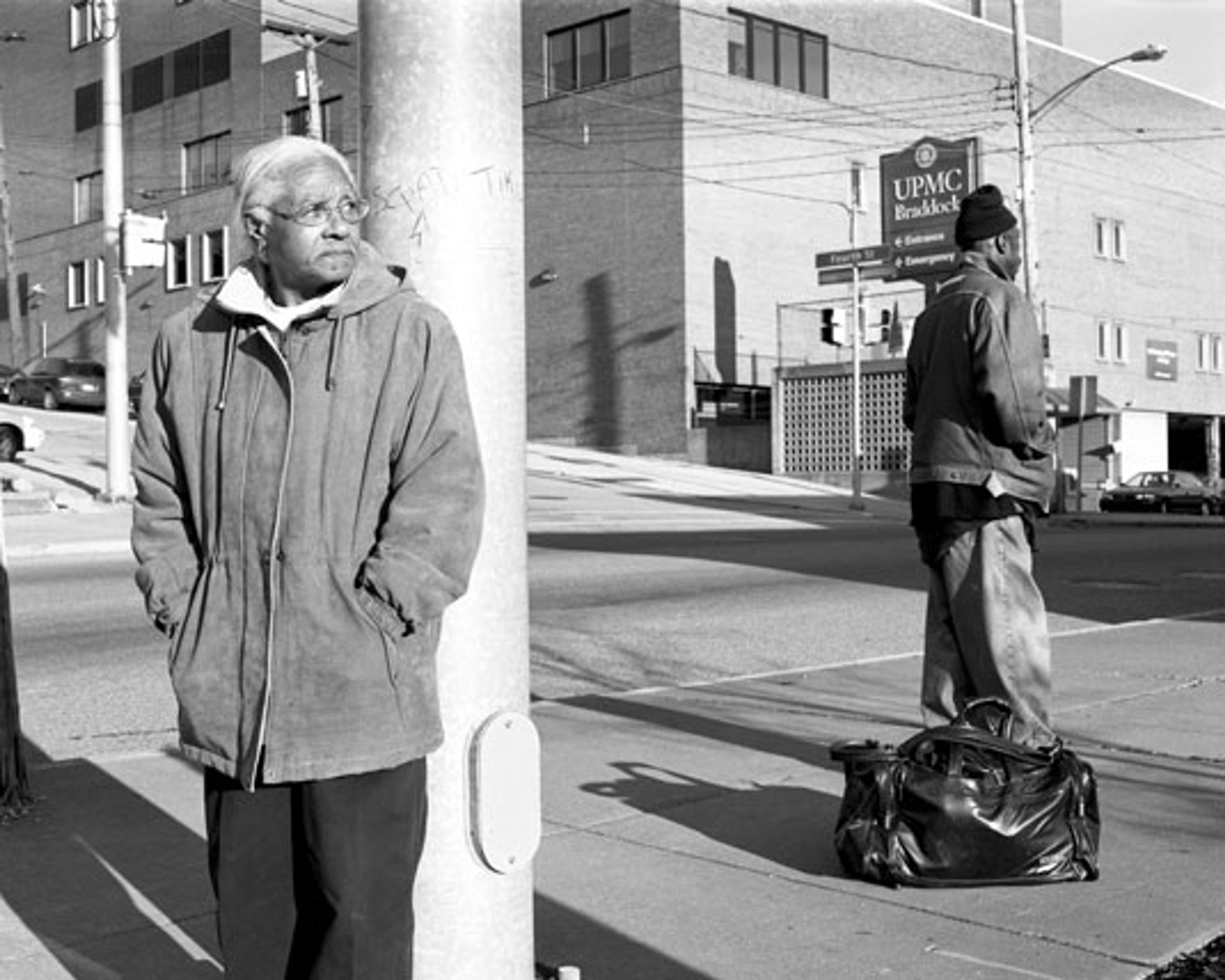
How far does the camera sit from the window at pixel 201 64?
167ft

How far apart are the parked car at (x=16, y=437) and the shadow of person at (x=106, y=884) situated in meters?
23.8

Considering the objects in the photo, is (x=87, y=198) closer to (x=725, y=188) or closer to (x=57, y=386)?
(x=57, y=386)

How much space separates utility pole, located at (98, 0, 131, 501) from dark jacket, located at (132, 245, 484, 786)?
19527 mm

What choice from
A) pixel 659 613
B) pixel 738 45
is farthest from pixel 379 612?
pixel 738 45

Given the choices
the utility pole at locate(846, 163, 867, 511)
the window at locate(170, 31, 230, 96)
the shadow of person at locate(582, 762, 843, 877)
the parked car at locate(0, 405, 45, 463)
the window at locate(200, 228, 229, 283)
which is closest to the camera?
the shadow of person at locate(582, 762, 843, 877)

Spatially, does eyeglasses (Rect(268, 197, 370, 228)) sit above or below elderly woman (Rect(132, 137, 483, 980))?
above

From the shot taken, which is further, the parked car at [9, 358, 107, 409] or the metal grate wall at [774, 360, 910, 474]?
the parked car at [9, 358, 107, 409]

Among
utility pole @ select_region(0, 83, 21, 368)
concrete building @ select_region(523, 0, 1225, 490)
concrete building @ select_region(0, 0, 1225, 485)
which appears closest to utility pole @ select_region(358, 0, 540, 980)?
concrete building @ select_region(0, 0, 1225, 485)

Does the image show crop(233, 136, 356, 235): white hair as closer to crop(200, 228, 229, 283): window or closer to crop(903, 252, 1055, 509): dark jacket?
crop(903, 252, 1055, 509): dark jacket

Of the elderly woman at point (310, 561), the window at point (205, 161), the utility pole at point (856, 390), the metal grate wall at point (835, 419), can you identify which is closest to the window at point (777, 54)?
the utility pole at point (856, 390)

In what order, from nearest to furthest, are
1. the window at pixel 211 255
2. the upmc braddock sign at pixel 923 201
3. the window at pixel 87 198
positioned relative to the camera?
the upmc braddock sign at pixel 923 201 < the window at pixel 211 255 < the window at pixel 87 198

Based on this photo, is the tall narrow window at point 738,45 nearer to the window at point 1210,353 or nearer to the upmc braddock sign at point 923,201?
the upmc braddock sign at point 923,201

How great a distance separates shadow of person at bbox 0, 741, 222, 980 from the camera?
4.09 metres

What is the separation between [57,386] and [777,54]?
868 inches
